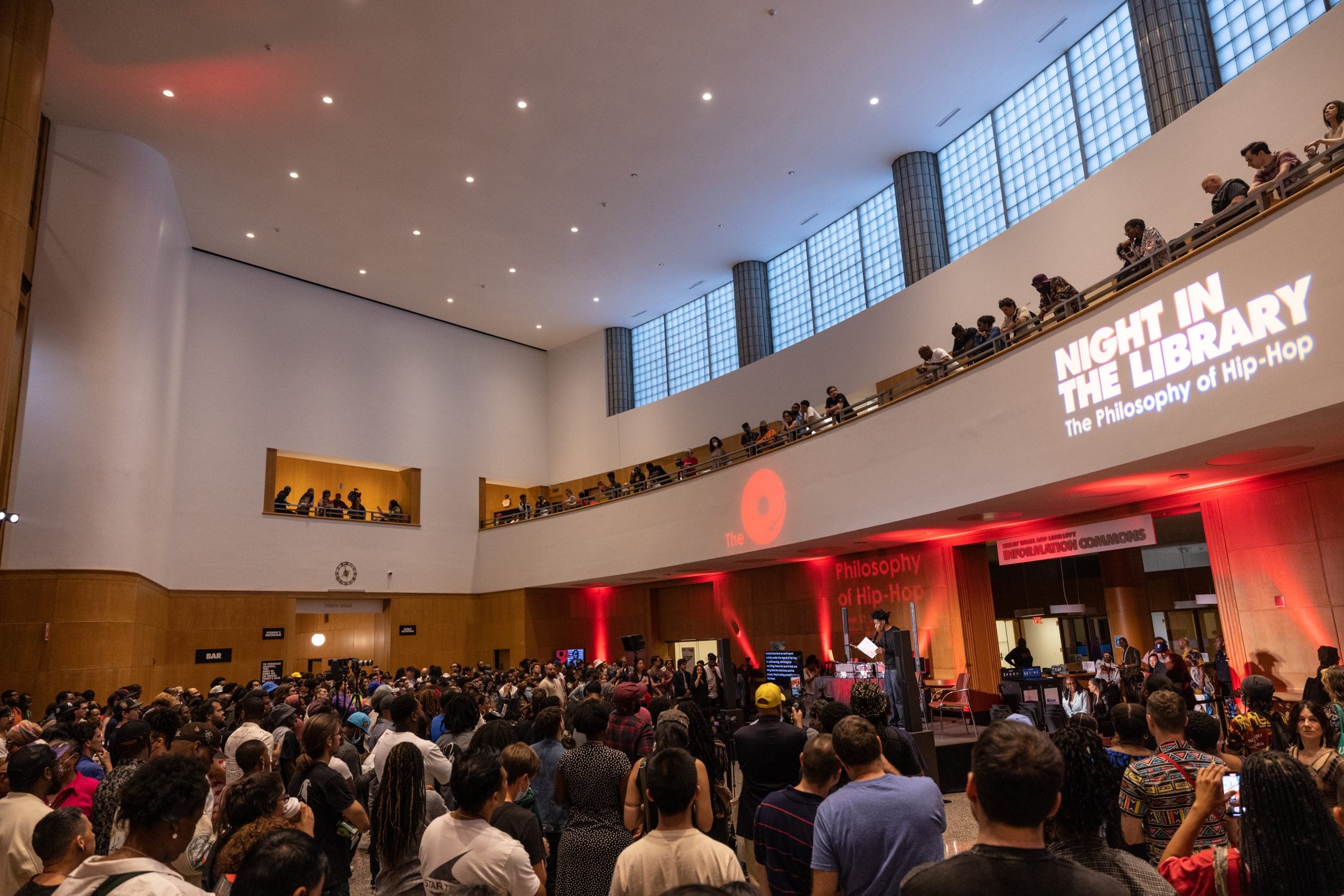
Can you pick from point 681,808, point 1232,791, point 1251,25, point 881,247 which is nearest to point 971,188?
point 881,247

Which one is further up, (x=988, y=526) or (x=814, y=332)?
(x=814, y=332)

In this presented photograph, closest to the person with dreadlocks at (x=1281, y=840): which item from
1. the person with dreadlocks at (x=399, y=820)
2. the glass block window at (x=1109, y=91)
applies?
the person with dreadlocks at (x=399, y=820)

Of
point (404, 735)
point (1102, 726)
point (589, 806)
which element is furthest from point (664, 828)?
point (1102, 726)

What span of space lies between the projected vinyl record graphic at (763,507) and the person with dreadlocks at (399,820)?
13066mm

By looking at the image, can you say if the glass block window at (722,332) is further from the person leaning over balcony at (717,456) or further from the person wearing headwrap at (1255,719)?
the person wearing headwrap at (1255,719)

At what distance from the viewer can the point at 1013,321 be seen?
11.5 meters

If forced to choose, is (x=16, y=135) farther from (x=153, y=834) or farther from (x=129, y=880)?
(x=129, y=880)

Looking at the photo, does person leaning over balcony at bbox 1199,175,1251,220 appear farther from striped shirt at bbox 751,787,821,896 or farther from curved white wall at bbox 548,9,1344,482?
striped shirt at bbox 751,787,821,896

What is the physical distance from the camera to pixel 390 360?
24047mm

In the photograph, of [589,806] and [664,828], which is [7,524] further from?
[664,828]

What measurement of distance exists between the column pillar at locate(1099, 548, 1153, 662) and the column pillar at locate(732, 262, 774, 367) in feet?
33.8

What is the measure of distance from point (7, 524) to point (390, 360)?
11389mm

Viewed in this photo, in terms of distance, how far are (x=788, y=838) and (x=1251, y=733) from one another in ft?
10.8

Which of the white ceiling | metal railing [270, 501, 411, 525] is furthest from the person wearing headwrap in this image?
metal railing [270, 501, 411, 525]
